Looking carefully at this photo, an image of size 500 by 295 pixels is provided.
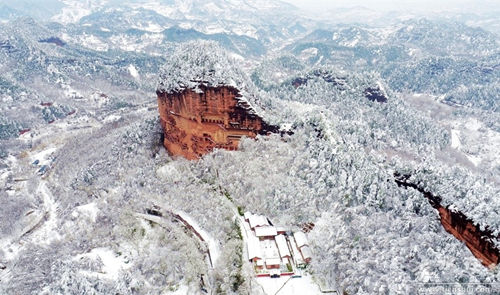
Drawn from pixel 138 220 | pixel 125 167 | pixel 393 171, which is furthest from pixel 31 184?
pixel 393 171

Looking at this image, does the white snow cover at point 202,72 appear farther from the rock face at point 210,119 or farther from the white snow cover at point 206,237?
the white snow cover at point 206,237

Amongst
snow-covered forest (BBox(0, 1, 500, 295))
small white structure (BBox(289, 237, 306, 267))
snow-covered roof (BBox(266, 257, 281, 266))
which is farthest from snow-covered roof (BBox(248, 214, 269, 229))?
snow-covered roof (BBox(266, 257, 281, 266))

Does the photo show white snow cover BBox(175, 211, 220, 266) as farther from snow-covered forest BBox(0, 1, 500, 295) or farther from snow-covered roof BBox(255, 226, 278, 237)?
snow-covered roof BBox(255, 226, 278, 237)

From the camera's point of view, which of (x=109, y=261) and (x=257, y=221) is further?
(x=109, y=261)

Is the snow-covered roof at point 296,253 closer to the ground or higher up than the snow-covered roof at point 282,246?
closer to the ground

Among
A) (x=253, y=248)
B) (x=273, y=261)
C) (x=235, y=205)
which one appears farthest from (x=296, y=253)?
(x=235, y=205)

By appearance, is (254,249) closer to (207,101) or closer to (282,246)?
(282,246)

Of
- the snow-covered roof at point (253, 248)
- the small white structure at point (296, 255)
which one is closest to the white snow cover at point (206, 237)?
the snow-covered roof at point (253, 248)
